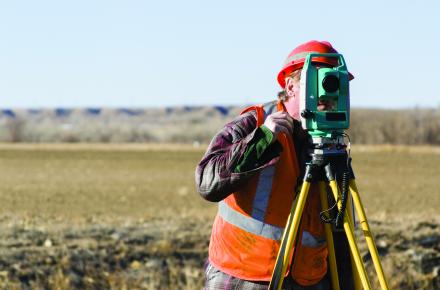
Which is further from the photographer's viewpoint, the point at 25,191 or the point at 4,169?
the point at 4,169

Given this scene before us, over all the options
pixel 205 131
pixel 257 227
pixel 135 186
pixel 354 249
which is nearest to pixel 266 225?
pixel 257 227

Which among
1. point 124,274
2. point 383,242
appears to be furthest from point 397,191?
point 124,274

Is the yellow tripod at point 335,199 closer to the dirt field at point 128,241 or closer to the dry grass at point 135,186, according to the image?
the dirt field at point 128,241

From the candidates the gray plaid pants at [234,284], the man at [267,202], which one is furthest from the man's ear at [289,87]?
the gray plaid pants at [234,284]

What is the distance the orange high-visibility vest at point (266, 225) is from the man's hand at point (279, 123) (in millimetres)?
50

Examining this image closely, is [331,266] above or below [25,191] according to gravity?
above

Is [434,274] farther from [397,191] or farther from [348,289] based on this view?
[397,191]

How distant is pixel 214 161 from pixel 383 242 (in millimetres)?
6266

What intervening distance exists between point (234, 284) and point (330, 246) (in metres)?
0.33

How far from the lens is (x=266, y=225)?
273 centimetres

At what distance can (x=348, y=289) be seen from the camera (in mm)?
2885

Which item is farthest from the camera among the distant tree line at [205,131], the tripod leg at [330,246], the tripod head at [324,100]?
the distant tree line at [205,131]

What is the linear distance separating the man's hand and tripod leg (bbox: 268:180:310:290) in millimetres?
171

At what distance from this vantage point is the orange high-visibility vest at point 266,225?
107 inches
